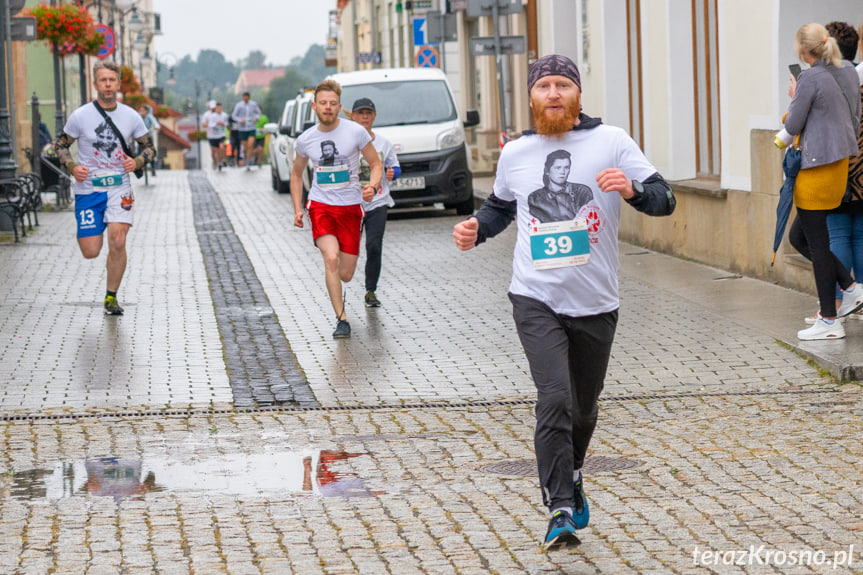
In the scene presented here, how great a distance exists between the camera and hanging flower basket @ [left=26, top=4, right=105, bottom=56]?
91.5 ft

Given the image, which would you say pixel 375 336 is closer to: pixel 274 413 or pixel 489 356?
pixel 489 356

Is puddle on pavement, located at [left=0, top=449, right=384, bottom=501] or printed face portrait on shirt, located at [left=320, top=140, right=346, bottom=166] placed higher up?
printed face portrait on shirt, located at [left=320, top=140, right=346, bottom=166]

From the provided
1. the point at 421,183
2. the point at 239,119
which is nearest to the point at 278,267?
the point at 421,183

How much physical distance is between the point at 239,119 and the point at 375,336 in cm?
3149

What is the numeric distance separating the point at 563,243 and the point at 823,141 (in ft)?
14.2

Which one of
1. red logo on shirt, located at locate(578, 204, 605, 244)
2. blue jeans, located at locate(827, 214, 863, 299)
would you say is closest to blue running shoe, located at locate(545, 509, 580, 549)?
red logo on shirt, located at locate(578, 204, 605, 244)

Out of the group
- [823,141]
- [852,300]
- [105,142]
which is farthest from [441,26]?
[823,141]

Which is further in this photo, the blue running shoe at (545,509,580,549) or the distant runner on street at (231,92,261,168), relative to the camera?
the distant runner on street at (231,92,261,168)

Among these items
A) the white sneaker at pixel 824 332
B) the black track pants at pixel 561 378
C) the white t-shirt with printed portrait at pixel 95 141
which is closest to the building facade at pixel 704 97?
the white sneaker at pixel 824 332

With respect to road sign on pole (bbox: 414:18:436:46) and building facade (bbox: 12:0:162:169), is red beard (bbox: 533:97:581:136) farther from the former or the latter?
road sign on pole (bbox: 414:18:436:46)

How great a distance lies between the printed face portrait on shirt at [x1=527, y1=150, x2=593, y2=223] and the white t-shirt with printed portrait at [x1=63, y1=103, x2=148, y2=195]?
7.10 meters

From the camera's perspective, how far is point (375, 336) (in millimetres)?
10695

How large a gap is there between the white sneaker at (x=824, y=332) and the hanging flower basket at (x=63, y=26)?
2074 cm

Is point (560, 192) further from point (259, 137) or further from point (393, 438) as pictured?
point (259, 137)
